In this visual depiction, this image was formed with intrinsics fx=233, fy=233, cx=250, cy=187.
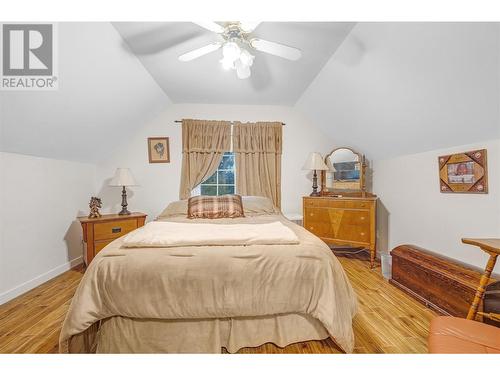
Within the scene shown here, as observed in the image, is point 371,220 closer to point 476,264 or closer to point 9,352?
point 476,264

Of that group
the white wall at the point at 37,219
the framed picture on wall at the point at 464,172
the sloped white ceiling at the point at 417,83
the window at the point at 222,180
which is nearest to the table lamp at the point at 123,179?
the white wall at the point at 37,219

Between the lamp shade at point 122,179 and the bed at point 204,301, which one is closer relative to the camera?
the bed at point 204,301

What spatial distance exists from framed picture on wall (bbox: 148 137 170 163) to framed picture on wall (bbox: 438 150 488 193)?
3321 mm

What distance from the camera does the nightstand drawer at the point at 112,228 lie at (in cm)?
272

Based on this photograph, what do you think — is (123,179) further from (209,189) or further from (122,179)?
(209,189)

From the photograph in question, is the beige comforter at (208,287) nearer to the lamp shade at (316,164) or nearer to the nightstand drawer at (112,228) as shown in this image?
the nightstand drawer at (112,228)

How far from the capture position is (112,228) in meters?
2.84

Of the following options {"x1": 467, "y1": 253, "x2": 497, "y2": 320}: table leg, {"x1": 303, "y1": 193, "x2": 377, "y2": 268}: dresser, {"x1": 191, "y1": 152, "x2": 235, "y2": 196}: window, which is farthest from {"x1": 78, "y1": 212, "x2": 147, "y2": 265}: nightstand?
{"x1": 467, "y1": 253, "x2": 497, "y2": 320}: table leg

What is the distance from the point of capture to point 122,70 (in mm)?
2301

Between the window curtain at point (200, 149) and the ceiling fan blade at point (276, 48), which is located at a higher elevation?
the ceiling fan blade at point (276, 48)

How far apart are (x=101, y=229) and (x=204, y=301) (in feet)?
6.76

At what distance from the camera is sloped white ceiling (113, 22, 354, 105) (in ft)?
6.24

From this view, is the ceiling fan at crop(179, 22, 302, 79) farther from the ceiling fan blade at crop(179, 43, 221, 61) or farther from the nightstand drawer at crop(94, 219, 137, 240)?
the nightstand drawer at crop(94, 219, 137, 240)

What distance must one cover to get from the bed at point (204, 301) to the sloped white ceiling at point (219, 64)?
5.70 ft
